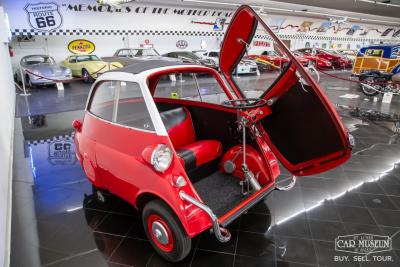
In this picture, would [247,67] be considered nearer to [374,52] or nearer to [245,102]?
[374,52]

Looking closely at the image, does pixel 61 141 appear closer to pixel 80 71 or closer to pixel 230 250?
pixel 230 250

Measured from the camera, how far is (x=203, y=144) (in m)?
2.66

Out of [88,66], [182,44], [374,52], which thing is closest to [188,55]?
[182,44]

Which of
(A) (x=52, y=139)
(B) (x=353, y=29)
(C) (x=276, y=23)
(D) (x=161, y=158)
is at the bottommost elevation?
(A) (x=52, y=139)

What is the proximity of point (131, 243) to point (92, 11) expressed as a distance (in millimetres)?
13807

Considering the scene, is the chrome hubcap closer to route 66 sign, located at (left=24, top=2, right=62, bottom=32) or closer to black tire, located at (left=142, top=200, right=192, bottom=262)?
black tire, located at (left=142, top=200, right=192, bottom=262)

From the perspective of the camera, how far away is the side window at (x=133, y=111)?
2.19 m

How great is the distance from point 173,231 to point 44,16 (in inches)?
535

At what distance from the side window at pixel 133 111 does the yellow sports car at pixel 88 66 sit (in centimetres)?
847

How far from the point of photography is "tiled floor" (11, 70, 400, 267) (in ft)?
7.16

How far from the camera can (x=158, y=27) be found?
15.2 m

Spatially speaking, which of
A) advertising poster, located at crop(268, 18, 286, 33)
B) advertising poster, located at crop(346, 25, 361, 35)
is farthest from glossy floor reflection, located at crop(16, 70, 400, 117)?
advertising poster, located at crop(346, 25, 361, 35)

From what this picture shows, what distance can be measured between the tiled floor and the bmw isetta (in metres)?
0.31

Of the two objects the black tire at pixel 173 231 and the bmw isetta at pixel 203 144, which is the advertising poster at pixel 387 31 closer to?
the bmw isetta at pixel 203 144
